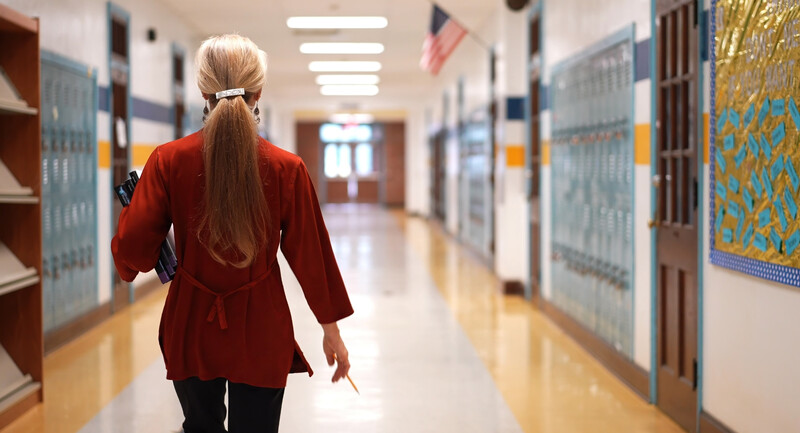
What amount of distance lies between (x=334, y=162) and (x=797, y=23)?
24.0 m

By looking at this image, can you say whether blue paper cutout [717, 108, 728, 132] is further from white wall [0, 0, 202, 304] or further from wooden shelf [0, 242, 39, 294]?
white wall [0, 0, 202, 304]

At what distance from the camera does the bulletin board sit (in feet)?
8.89

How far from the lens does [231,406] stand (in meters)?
1.94

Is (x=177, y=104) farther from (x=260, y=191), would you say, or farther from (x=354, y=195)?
(x=354, y=195)

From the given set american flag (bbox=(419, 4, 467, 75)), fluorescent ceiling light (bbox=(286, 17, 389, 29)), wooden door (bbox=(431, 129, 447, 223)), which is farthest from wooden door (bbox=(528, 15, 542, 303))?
wooden door (bbox=(431, 129, 447, 223))

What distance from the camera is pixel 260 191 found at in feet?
6.18

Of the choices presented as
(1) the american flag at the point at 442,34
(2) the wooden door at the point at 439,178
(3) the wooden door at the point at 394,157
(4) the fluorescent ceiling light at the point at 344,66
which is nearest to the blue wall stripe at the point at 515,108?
(1) the american flag at the point at 442,34

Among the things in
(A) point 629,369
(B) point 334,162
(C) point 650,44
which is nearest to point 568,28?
(C) point 650,44

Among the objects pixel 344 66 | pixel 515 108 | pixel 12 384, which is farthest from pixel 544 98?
pixel 344 66

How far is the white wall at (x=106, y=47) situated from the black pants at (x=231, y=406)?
11.5 feet

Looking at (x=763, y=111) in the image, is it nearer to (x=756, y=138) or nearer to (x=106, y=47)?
(x=756, y=138)

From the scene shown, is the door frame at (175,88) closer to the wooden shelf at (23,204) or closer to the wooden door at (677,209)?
the wooden shelf at (23,204)

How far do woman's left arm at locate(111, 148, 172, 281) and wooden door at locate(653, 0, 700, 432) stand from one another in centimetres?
248

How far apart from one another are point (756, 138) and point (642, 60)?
1.50 meters
